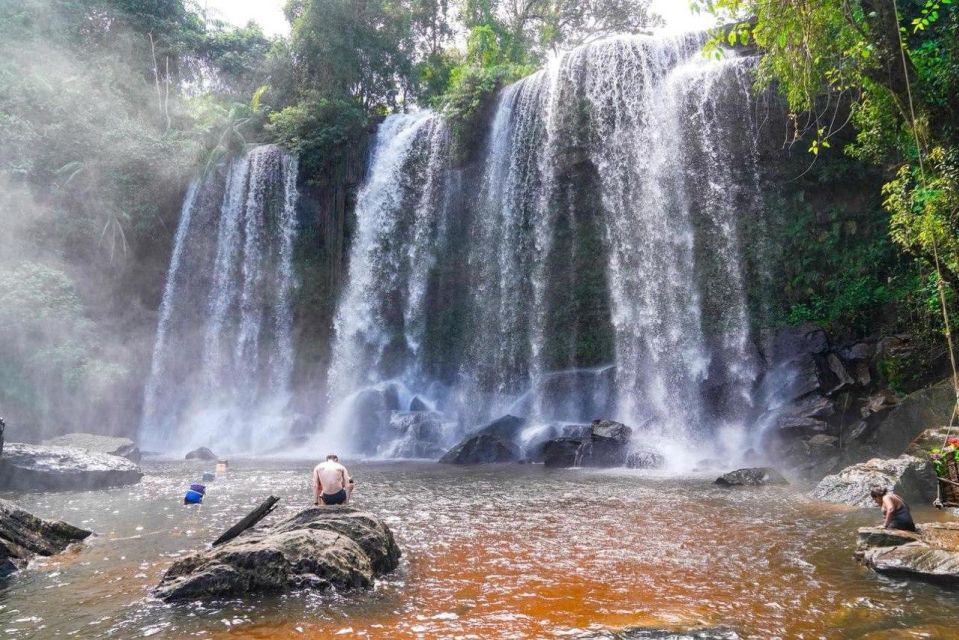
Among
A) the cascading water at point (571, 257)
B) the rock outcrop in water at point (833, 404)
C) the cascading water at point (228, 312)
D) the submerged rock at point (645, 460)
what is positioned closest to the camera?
the rock outcrop in water at point (833, 404)

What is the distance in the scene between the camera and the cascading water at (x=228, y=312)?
78.4ft

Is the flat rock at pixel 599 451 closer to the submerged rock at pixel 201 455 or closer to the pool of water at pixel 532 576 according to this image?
the pool of water at pixel 532 576

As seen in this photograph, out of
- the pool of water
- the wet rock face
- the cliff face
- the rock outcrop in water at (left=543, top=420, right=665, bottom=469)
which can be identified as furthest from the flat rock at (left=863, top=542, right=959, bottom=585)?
the cliff face

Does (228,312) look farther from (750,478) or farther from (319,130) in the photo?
(750,478)

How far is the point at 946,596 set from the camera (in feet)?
16.1

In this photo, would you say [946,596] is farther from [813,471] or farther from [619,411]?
[619,411]

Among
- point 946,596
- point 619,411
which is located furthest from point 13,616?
point 619,411

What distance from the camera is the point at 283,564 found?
17.7 feet

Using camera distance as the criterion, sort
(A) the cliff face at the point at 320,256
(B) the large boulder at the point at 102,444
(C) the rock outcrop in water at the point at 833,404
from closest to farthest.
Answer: (C) the rock outcrop in water at the point at 833,404
(B) the large boulder at the point at 102,444
(A) the cliff face at the point at 320,256

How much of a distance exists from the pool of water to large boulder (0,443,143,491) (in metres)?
1.58

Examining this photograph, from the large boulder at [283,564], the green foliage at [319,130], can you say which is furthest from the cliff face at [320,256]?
the large boulder at [283,564]

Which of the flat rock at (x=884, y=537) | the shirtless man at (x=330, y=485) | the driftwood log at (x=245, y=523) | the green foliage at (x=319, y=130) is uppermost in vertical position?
the green foliage at (x=319, y=130)

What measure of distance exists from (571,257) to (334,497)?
1552 centimetres

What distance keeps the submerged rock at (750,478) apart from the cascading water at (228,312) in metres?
17.1
